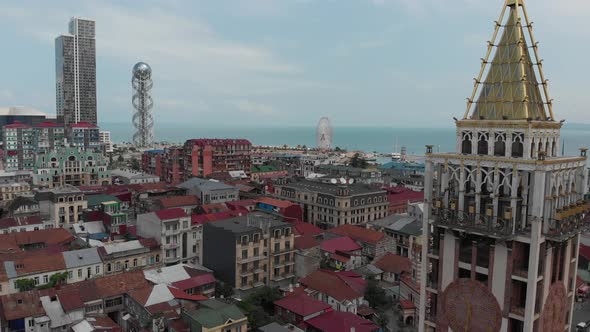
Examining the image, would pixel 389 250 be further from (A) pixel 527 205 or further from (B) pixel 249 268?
(A) pixel 527 205

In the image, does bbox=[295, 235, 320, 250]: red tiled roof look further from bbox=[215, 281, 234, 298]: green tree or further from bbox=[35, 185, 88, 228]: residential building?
bbox=[35, 185, 88, 228]: residential building

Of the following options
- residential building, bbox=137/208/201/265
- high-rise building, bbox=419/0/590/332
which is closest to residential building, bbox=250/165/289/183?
residential building, bbox=137/208/201/265

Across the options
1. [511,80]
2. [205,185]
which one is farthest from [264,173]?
[511,80]

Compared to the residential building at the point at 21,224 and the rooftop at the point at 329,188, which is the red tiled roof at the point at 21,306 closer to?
the residential building at the point at 21,224

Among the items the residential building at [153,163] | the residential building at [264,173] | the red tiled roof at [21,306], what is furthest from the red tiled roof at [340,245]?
the residential building at [153,163]

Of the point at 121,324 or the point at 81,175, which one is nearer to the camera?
the point at 121,324

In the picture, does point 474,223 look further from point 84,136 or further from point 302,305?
point 84,136

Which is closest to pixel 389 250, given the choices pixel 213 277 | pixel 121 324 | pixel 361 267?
pixel 361 267
